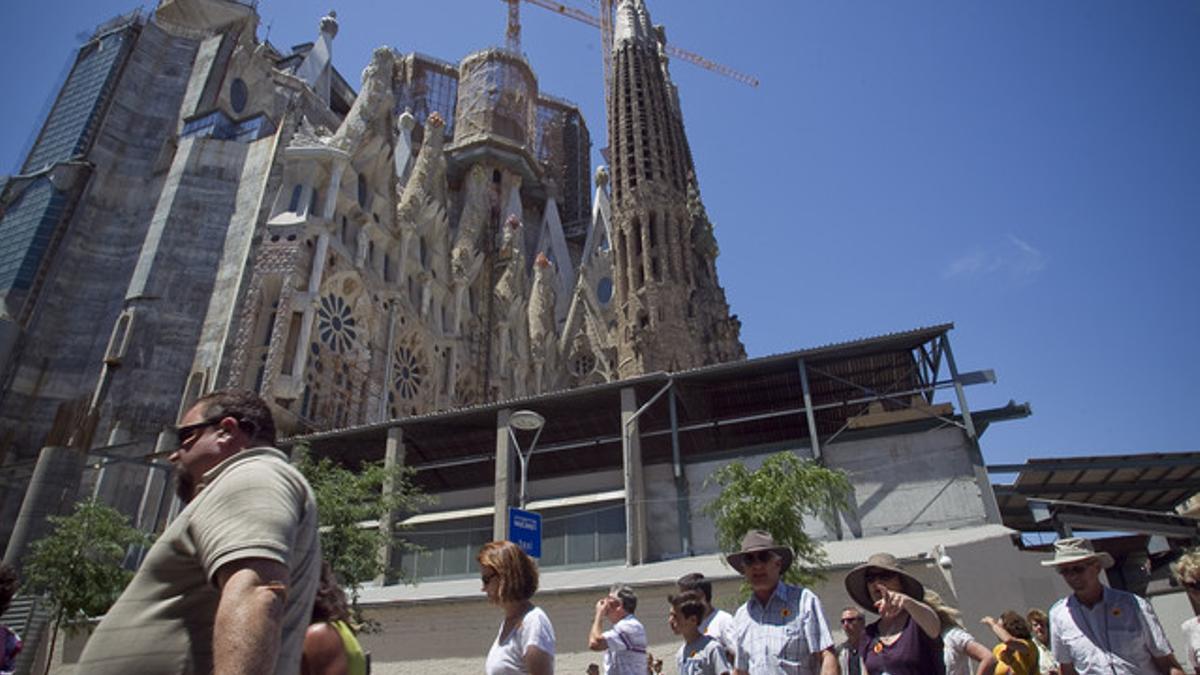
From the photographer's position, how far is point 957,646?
4.35 metres

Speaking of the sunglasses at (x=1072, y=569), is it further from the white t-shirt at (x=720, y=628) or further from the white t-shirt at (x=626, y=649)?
the white t-shirt at (x=626, y=649)

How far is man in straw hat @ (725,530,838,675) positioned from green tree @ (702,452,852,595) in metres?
6.62

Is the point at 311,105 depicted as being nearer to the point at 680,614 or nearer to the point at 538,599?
the point at 538,599

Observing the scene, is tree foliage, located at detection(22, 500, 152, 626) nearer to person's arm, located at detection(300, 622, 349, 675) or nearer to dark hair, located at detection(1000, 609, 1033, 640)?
person's arm, located at detection(300, 622, 349, 675)

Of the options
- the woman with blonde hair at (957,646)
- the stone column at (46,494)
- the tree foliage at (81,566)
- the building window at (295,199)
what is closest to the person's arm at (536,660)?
the woman with blonde hair at (957,646)

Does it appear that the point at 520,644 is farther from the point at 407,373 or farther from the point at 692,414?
the point at 407,373

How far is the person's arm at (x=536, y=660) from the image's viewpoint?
3377mm

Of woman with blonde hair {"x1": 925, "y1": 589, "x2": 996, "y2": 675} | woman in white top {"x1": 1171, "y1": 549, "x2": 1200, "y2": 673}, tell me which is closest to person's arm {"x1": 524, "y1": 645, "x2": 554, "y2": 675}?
woman with blonde hair {"x1": 925, "y1": 589, "x2": 996, "y2": 675}

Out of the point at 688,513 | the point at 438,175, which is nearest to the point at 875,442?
the point at 688,513

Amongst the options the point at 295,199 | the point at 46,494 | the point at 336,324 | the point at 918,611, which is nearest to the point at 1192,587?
the point at 918,611

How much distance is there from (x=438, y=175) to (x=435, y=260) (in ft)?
18.8

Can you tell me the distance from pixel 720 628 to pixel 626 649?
0.61 m

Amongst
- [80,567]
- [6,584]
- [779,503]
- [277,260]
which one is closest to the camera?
[6,584]

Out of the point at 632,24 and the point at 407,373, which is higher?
the point at 632,24
